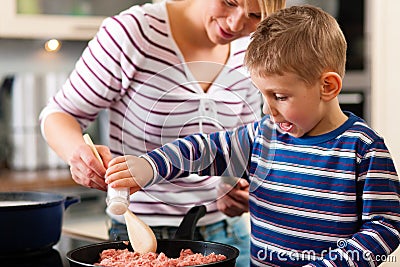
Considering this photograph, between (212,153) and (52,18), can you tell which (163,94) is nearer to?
(212,153)

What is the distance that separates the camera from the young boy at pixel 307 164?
964 mm

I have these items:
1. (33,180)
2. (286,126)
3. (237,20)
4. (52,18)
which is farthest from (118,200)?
(52,18)

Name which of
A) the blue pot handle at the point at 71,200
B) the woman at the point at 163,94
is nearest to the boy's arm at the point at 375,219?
the woman at the point at 163,94

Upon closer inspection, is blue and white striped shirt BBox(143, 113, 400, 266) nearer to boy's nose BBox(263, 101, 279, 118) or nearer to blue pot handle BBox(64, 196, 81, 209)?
boy's nose BBox(263, 101, 279, 118)

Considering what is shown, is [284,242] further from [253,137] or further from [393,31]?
[393,31]

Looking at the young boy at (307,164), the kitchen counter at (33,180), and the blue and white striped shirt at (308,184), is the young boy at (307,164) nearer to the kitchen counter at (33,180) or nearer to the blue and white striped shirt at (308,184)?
the blue and white striped shirt at (308,184)

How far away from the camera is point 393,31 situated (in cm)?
296

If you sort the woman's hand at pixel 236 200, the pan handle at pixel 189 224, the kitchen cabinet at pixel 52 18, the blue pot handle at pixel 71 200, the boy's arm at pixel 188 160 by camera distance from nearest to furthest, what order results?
the boy's arm at pixel 188 160 < the pan handle at pixel 189 224 < the woman's hand at pixel 236 200 < the blue pot handle at pixel 71 200 < the kitchen cabinet at pixel 52 18

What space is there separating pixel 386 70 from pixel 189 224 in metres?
2.07

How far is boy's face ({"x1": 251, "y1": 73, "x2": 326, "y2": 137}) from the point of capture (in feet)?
3.20

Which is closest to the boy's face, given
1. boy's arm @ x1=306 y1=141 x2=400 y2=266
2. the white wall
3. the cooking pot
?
boy's arm @ x1=306 y1=141 x2=400 y2=266

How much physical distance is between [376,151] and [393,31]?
6.95 ft

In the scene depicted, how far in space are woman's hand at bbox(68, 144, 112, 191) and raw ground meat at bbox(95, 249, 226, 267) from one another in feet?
0.45

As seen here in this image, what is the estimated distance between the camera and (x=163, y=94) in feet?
3.83
